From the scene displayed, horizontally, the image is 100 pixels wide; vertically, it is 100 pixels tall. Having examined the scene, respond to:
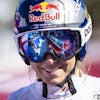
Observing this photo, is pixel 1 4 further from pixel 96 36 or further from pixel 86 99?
pixel 86 99

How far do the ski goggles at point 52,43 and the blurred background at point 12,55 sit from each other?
584 millimetres

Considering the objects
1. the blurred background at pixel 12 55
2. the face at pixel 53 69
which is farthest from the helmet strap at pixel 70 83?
the blurred background at pixel 12 55

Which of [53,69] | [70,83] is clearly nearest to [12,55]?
[70,83]

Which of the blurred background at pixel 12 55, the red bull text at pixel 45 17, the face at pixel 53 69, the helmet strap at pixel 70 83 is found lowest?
the blurred background at pixel 12 55

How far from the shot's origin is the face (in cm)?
191

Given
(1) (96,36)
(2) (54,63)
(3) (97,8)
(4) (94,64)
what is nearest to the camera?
(2) (54,63)

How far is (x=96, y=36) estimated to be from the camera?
480cm

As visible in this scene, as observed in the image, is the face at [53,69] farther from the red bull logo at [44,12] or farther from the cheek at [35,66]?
the red bull logo at [44,12]

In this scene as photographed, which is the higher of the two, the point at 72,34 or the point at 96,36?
the point at 72,34

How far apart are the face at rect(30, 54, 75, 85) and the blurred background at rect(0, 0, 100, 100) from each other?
58cm

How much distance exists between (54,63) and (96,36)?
115 inches

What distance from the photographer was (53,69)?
190 cm

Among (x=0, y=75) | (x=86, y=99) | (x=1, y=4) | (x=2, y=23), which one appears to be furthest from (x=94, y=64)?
(x=1, y=4)

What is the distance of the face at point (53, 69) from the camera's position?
6.25 ft
